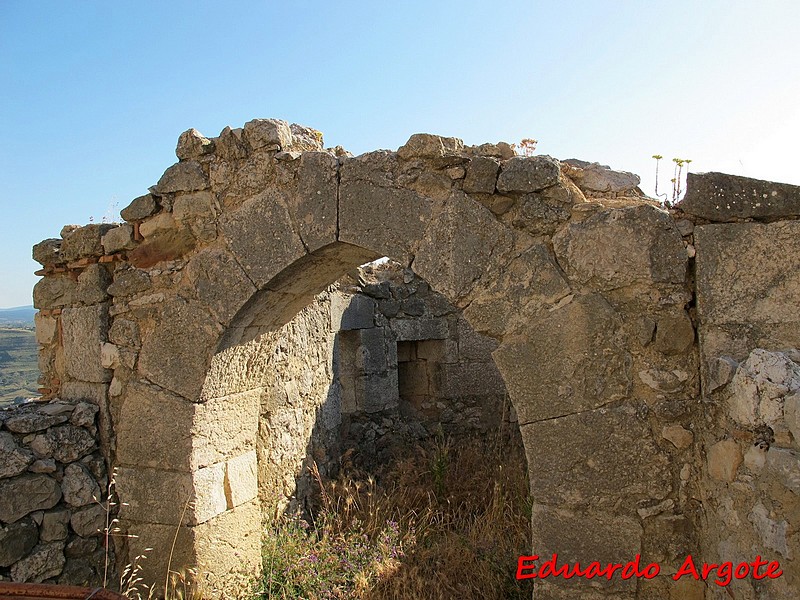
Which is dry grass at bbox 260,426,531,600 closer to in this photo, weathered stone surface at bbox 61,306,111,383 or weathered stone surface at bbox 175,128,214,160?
weathered stone surface at bbox 61,306,111,383

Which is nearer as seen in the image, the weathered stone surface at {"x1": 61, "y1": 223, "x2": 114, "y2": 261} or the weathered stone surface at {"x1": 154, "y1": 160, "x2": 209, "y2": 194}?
the weathered stone surface at {"x1": 154, "y1": 160, "x2": 209, "y2": 194}

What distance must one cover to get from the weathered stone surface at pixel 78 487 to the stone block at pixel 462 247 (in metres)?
2.17

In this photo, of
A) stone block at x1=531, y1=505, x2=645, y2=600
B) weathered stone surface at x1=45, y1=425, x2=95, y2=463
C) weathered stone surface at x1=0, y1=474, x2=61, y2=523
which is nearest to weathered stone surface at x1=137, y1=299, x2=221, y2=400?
weathered stone surface at x1=45, y1=425, x2=95, y2=463

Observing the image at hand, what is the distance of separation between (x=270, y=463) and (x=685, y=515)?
9.28 ft

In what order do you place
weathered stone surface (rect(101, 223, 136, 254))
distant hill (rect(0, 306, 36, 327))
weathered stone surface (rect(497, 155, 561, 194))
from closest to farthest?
weathered stone surface (rect(497, 155, 561, 194)) → weathered stone surface (rect(101, 223, 136, 254)) → distant hill (rect(0, 306, 36, 327))

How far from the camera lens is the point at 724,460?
7.66 ft

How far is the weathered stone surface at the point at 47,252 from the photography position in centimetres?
373

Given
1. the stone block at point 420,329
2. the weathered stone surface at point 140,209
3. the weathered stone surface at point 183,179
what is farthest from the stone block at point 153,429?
the stone block at point 420,329

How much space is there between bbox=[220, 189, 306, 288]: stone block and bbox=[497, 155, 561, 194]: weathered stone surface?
1.04m

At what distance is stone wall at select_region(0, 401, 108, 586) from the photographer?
3.16m

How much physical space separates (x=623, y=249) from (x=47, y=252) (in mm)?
3239

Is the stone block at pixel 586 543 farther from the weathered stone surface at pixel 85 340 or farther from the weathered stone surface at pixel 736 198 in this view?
the weathered stone surface at pixel 85 340

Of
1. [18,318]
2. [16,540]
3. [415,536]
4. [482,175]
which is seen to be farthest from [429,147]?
[18,318]

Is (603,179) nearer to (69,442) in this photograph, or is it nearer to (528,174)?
(528,174)
